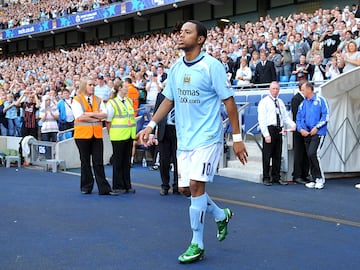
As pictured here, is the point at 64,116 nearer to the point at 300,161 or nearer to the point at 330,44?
the point at 300,161

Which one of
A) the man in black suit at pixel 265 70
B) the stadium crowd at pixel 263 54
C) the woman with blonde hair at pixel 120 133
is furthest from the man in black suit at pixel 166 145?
the man in black suit at pixel 265 70

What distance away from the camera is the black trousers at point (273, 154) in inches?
350

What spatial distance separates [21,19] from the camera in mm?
41469

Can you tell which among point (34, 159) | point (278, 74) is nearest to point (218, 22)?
point (278, 74)

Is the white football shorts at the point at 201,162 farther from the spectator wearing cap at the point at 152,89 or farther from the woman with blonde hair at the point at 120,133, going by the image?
the spectator wearing cap at the point at 152,89

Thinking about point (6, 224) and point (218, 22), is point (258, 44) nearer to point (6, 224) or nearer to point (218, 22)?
point (6, 224)

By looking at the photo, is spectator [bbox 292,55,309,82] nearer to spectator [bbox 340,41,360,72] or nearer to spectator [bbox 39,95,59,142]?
spectator [bbox 340,41,360,72]

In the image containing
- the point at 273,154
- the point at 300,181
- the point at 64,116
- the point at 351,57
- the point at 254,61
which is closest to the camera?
the point at 273,154

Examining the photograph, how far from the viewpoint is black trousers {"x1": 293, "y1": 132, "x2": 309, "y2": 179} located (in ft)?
30.0

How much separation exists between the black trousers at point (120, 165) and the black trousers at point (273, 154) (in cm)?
252

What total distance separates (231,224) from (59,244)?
6.48ft

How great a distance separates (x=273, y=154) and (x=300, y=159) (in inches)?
22.9

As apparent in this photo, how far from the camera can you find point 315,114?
28.5 feet

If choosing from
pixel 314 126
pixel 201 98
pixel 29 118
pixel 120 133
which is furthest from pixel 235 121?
pixel 29 118
